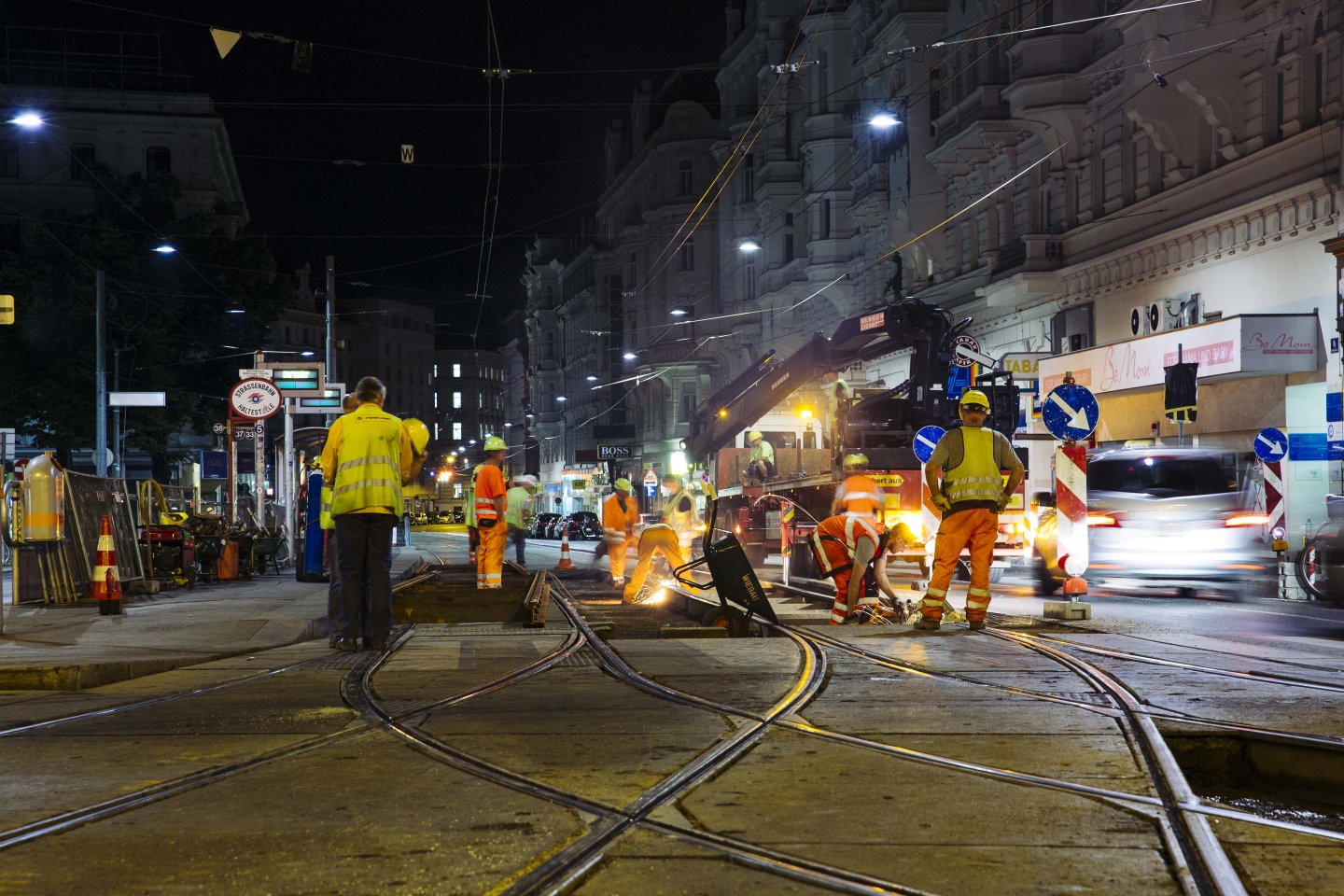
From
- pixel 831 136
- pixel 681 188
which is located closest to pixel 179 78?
pixel 681 188

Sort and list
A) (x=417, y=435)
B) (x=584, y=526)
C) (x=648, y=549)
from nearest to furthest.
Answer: (x=417, y=435) → (x=648, y=549) → (x=584, y=526)

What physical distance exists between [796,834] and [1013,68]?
30.1m

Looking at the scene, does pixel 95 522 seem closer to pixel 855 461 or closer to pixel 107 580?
pixel 107 580

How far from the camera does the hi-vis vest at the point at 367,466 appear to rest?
30.9 ft

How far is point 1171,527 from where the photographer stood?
16.2 m

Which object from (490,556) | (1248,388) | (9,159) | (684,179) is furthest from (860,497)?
(9,159)

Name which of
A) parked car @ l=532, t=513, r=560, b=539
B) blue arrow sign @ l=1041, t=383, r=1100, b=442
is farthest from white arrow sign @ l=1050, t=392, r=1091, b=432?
parked car @ l=532, t=513, r=560, b=539

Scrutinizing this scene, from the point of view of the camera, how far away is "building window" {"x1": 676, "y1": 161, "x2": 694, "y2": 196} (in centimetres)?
7125

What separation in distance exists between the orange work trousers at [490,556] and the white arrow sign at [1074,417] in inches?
237

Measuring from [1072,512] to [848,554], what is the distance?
2062 mm

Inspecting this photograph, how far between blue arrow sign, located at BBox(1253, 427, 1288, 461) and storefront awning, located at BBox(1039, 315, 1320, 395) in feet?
7.92

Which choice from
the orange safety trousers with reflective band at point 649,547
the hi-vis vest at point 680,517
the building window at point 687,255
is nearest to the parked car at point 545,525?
the building window at point 687,255

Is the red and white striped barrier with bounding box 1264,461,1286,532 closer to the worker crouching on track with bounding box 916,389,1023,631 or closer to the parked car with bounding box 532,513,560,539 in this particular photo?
the worker crouching on track with bounding box 916,389,1023,631

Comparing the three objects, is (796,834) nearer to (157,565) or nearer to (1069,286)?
(157,565)
